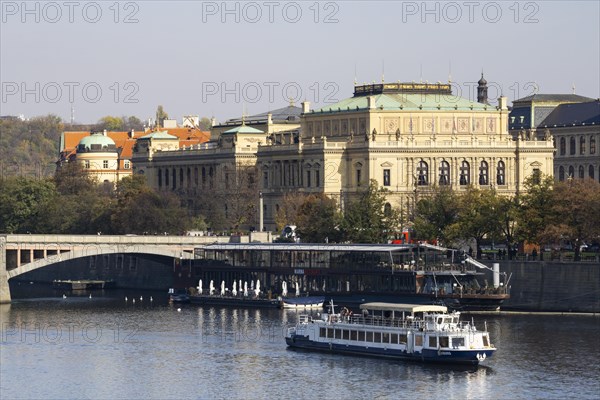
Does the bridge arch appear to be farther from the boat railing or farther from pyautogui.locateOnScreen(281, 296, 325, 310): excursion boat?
the boat railing

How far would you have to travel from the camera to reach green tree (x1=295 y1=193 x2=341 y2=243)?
178 metres

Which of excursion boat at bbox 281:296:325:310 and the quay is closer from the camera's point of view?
excursion boat at bbox 281:296:325:310

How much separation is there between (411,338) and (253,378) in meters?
12.2

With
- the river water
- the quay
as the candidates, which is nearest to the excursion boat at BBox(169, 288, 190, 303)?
the river water

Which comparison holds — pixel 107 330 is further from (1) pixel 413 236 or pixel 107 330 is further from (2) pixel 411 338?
(1) pixel 413 236

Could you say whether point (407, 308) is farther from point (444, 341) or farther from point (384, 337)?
point (444, 341)

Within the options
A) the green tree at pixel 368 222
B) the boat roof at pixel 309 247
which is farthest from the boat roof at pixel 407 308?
A: the green tree at pixel 368 222

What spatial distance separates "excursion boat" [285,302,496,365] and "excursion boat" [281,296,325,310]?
2238 cm

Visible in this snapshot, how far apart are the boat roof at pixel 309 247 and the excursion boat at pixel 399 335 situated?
2606cm

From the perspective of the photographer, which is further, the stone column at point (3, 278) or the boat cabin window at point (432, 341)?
the stone column at point (3, 278)

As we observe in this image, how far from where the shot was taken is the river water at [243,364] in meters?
109

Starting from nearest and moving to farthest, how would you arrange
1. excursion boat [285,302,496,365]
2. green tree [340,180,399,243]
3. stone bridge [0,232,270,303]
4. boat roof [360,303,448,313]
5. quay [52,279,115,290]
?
excursion boat [285,302,496,365] → boat roof [360,303,448,313] → stone bridge [0,232,270,303] → green tree [340,180,399,243] → quay [52,279,115,290]

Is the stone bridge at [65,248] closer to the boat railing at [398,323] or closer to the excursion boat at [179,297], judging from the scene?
the excursion boat at [179,297]

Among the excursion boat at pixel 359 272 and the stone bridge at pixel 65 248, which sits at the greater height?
the stone bridge at pixel 65 248
